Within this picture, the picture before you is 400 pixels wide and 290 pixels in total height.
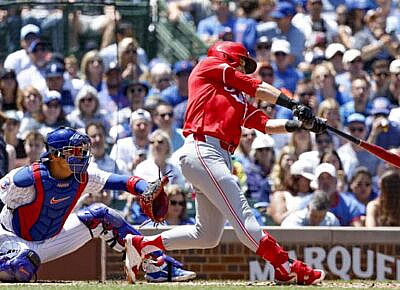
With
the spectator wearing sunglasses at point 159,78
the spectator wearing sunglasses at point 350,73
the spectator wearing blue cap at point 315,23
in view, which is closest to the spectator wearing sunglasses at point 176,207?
the spectator wearing sunglasses at point 159,78

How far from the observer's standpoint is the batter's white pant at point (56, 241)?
27.5 ft

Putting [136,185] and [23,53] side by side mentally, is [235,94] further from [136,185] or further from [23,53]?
[23,53]

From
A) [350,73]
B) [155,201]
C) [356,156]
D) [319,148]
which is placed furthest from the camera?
[350,73]

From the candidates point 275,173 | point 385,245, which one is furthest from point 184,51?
point 385,245

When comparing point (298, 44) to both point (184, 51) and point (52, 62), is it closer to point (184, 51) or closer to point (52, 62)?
point (184, 51)

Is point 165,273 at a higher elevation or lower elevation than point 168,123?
lower

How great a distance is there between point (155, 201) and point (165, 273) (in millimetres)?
655

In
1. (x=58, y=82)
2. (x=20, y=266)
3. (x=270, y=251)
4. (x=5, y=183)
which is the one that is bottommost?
(x=20, y=266)

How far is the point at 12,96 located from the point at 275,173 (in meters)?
2.91

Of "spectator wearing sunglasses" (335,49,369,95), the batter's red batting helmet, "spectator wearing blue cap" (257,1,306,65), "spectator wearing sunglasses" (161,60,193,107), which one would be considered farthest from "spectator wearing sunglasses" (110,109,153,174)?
the batter's red batting helmet

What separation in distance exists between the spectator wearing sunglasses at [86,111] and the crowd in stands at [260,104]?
0.01 m

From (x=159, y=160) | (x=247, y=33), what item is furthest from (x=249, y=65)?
(x=247, y=33)

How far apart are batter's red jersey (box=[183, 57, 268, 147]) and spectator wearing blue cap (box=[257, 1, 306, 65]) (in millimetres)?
6791

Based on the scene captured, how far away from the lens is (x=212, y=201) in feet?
26.2
